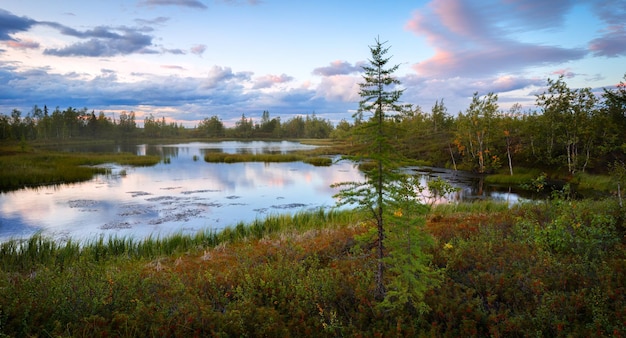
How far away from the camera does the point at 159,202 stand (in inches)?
Answer: 1136

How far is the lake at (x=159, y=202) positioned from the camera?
21.2 metres

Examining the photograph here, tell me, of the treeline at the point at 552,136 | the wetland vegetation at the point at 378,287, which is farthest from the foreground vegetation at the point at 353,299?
the treeline at the point at 552,136

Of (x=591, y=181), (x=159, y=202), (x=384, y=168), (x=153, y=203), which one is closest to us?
(x=384, y=168)

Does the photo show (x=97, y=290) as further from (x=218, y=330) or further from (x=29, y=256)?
(x=29, y=256)

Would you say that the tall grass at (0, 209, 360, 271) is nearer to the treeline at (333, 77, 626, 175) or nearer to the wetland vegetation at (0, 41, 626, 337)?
the wetland vegetation at (0, 41, 626, 337)

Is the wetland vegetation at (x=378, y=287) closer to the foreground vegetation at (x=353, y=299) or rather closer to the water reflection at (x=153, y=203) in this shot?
the foreground vegetation at (x=353, y=299)

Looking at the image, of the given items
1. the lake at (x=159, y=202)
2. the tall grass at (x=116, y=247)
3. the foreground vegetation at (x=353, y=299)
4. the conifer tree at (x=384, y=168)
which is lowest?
the lake at (x=159, y=202)

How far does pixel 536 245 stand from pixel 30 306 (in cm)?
1109

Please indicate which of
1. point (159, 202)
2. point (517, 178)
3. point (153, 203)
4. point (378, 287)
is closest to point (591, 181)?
point (517, 178)

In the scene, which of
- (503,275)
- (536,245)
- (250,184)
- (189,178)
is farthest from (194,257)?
(189,178)

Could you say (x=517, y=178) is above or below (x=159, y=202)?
above

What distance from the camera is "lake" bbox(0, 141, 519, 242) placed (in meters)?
21.2

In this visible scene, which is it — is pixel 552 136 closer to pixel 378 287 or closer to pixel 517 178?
pixel 517 178

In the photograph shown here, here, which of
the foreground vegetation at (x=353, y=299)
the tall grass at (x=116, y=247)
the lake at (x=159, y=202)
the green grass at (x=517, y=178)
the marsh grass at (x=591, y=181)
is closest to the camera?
the foreground vegetation at (x=353, y=299)
